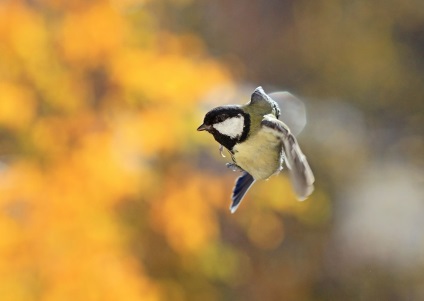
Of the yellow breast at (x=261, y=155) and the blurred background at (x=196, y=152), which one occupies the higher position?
the blurred background at (x=196, y=152)

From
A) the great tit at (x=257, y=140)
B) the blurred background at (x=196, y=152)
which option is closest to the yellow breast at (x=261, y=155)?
Answer: the great tit at (x=257, y=140)

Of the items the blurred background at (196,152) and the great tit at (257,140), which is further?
the blurred background at (196,152)

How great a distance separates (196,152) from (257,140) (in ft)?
2.89

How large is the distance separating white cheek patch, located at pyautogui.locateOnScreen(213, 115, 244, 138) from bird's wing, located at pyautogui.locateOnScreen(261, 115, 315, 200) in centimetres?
1

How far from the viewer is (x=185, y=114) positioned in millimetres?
1072

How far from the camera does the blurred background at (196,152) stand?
1.02 m

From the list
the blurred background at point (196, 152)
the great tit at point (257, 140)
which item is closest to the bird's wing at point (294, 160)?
the great tit at point (257, 140)

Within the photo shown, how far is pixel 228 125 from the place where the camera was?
23 centimetres

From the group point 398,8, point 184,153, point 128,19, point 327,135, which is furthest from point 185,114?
point 398,8

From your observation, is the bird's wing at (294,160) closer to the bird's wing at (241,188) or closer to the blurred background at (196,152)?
the bird's wing at (241,188)

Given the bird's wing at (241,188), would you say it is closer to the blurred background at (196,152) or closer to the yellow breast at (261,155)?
the yellow breast at (261,155)

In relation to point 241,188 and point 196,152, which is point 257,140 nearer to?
point 241,188

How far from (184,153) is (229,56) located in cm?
23

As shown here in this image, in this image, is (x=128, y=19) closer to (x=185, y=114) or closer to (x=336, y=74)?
Result: (x=185, y=114)
